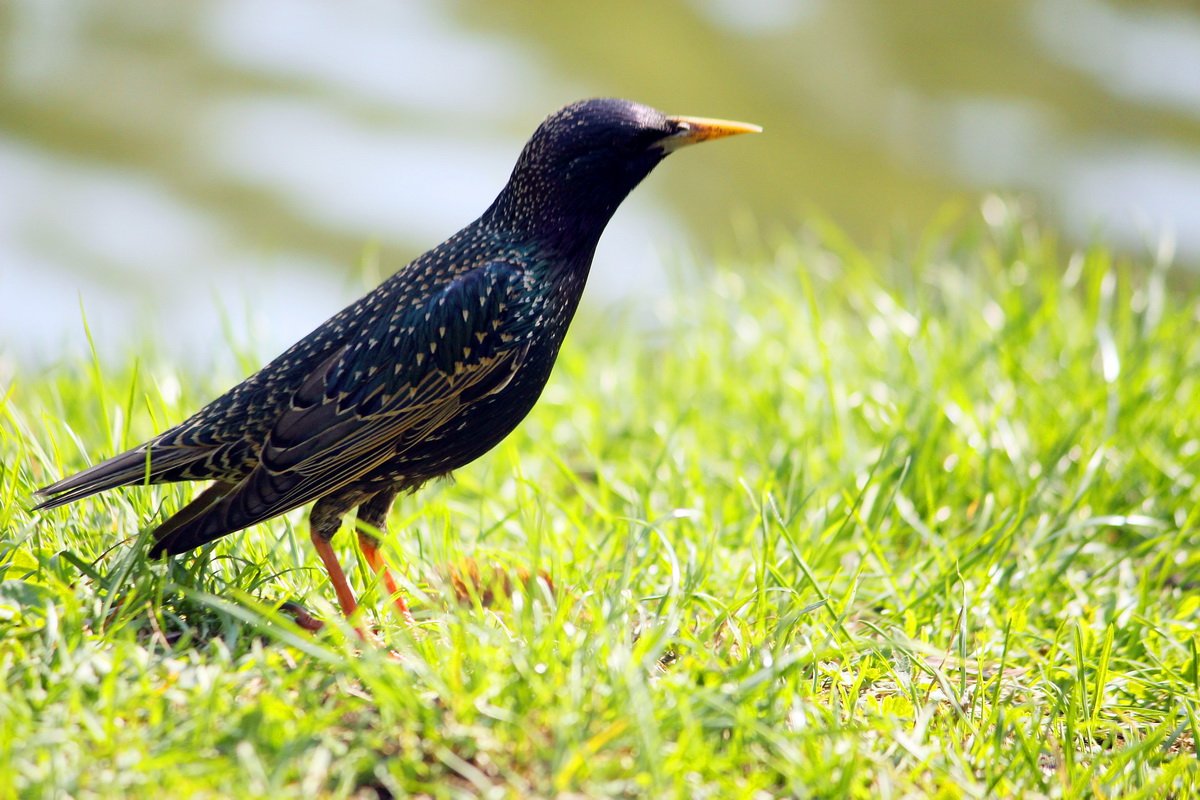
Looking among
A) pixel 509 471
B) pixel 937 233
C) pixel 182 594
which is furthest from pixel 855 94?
pixel 182 594

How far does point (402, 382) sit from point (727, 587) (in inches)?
44.7

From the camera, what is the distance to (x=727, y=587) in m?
3.73

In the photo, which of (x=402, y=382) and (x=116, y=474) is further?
(x=402, y=382)

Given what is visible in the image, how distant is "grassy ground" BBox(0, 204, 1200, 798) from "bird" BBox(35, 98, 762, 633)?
0.64 ft

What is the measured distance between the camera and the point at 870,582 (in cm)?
396

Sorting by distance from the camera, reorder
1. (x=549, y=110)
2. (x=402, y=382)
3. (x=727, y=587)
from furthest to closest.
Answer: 1. (x=549, y=110)
2. (x=727, y=587)
3. (x=402, y=382)

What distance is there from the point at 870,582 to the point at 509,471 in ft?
4.91

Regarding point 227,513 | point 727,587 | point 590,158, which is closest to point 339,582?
point 227,513

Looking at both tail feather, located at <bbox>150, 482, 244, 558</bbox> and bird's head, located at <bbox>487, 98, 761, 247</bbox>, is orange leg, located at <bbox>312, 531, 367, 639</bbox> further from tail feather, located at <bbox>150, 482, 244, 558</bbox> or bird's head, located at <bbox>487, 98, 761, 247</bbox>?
bird's head, located at <bbox>487, 98, 761, 247</bbox>

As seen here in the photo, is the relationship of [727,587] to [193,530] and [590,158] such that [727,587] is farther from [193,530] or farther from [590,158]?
[193,530]

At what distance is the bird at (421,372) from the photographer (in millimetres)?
3373

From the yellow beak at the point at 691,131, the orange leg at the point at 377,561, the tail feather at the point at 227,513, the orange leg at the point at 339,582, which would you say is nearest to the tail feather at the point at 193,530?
the tail feather at the point at 227,513

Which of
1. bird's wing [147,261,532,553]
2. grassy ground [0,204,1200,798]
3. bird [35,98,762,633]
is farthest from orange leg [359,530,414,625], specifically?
bird's wing [147,261,532,553]

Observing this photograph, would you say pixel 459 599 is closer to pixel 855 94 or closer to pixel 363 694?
pixel 363 694
